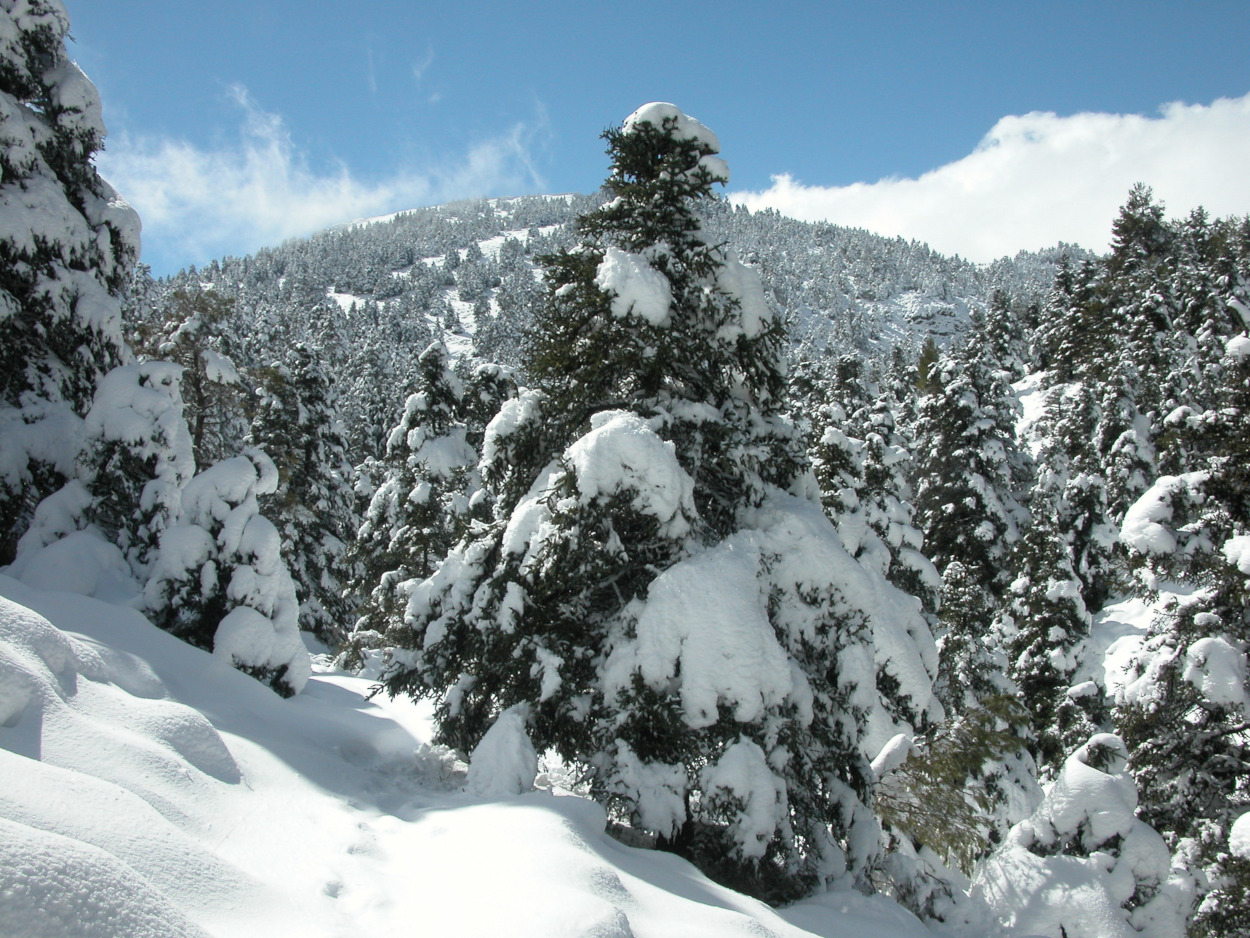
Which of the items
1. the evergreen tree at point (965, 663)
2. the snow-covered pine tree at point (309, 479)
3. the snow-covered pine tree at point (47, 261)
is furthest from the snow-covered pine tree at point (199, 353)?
the evergreen tree at point (965, 663)

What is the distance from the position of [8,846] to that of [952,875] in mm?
10148

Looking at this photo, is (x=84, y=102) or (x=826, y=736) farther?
(x=84, y=102)

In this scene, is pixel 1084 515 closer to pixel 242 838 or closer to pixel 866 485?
pixel 866 485

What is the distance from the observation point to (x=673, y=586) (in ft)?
24.4

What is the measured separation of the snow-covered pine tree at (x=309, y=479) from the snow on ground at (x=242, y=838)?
54.5 ft

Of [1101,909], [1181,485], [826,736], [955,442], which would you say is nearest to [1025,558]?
[955,442]

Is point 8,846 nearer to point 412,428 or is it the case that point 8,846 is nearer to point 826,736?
point 826,736

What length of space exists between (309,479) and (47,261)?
15119 millimetres

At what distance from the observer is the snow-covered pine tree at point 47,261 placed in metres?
11.1

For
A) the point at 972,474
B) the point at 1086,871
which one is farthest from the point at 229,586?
the point at 972,474

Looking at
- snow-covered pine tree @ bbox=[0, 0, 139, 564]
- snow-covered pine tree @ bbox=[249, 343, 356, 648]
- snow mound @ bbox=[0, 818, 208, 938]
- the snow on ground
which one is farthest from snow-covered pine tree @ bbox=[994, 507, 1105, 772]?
snow-covered pine tree @ bbox=[249, 343, 356, 648]

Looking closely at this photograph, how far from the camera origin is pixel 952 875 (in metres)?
9.16

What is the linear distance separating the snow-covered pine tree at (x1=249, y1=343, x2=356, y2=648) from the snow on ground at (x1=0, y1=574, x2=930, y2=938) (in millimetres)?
16625

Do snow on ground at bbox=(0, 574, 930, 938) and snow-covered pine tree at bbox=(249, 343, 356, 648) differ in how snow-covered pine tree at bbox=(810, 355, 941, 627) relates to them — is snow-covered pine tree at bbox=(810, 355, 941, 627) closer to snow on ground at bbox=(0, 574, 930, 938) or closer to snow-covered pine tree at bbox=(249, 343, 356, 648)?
snow on ground at bbox=(0, 574, 930, 938)
